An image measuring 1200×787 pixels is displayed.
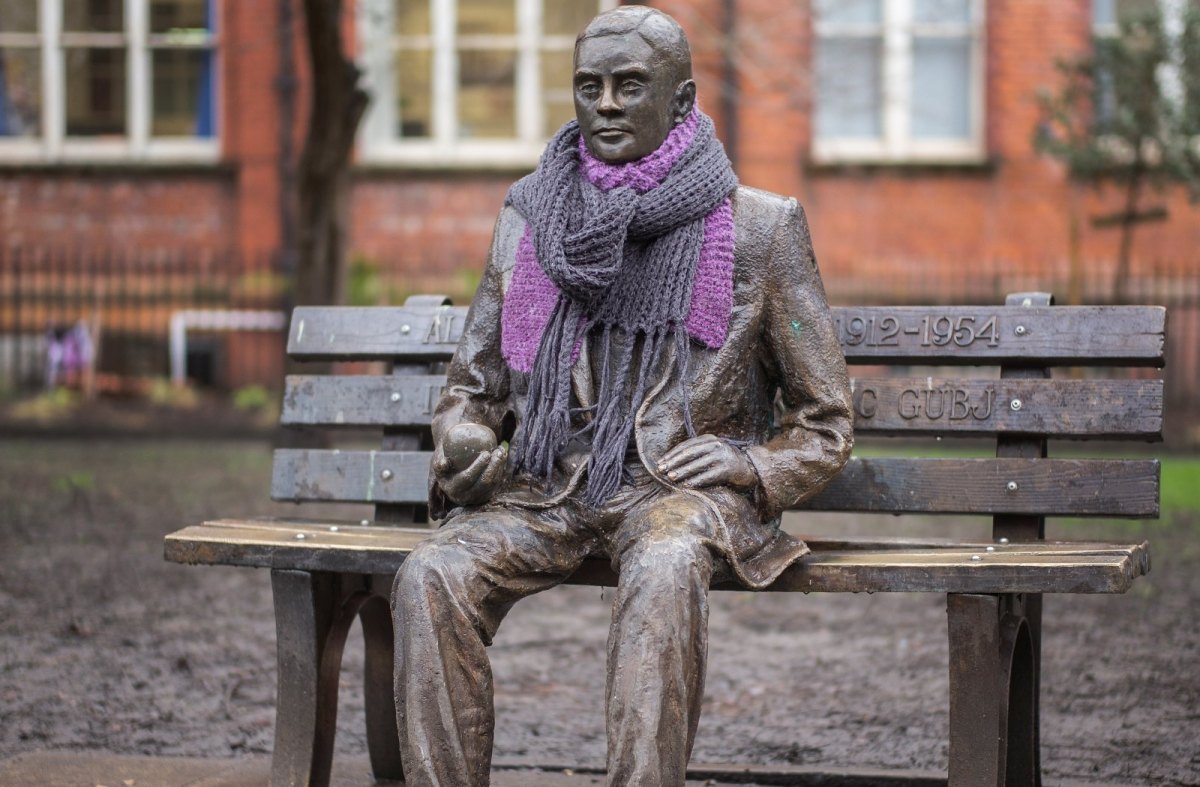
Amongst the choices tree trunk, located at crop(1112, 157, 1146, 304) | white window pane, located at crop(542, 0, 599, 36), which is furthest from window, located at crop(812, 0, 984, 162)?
white window pane, located at crop(542, 0, 599, 36)

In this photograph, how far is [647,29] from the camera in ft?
13.0

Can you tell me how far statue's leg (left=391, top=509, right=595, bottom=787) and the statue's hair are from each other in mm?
1149

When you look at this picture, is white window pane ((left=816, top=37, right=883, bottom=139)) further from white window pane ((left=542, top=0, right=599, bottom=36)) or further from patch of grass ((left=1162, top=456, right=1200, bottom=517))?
patch of grass ((left=1162, top=456, right=1200, bottom=517))

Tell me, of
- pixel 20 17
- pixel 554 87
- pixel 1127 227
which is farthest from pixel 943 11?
pixel 20 17

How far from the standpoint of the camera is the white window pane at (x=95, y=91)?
1783cm

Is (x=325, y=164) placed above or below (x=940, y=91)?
below

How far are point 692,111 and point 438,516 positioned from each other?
1145 mm

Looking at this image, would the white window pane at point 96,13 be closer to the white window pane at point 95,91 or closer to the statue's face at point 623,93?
the white window pane at point 95,91

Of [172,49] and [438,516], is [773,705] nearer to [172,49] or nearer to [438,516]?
[438,516]

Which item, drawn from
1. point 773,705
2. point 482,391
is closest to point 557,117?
point 773,705

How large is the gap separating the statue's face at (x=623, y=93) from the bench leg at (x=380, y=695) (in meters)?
1.38

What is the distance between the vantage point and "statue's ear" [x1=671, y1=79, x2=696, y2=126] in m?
4.07

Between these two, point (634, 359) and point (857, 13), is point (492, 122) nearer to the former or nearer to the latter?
point (857, 13)

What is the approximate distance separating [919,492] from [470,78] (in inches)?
543
